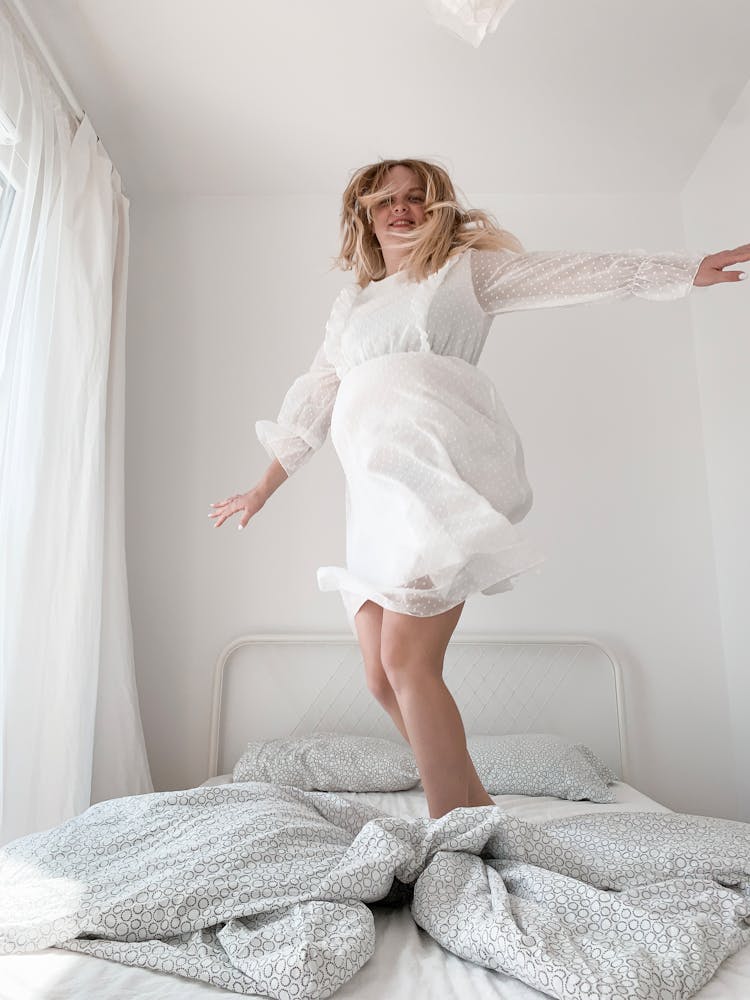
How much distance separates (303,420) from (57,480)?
2.20ft

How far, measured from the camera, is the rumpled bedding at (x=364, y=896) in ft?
2.37

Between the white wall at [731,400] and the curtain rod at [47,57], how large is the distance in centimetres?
202

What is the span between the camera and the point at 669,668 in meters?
2.51

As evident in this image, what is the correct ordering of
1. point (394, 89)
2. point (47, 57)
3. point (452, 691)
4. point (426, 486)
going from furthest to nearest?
point (452, 691)
point (394, 89)
point (47, 57)
point (426, 486)

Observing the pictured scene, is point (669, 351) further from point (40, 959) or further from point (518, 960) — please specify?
point (40, 959)

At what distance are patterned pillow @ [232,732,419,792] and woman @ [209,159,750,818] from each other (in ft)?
2.01

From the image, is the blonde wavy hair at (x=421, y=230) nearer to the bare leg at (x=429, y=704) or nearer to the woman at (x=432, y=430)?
the woman at (x=432, y=430)

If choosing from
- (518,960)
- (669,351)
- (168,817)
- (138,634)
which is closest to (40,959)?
(168,817)

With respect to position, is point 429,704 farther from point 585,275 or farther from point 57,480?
point 57,480

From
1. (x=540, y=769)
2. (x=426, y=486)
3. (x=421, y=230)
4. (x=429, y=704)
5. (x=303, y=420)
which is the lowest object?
(x=540, y=769)

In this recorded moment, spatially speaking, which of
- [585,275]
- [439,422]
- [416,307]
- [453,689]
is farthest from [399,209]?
[453,689]

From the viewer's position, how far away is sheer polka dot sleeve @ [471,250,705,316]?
1478 millimetres

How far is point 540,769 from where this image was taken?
2010 mm

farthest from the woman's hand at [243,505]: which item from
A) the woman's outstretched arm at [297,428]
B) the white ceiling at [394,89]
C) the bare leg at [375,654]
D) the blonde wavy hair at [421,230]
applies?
the white ceiling at [394,89]
